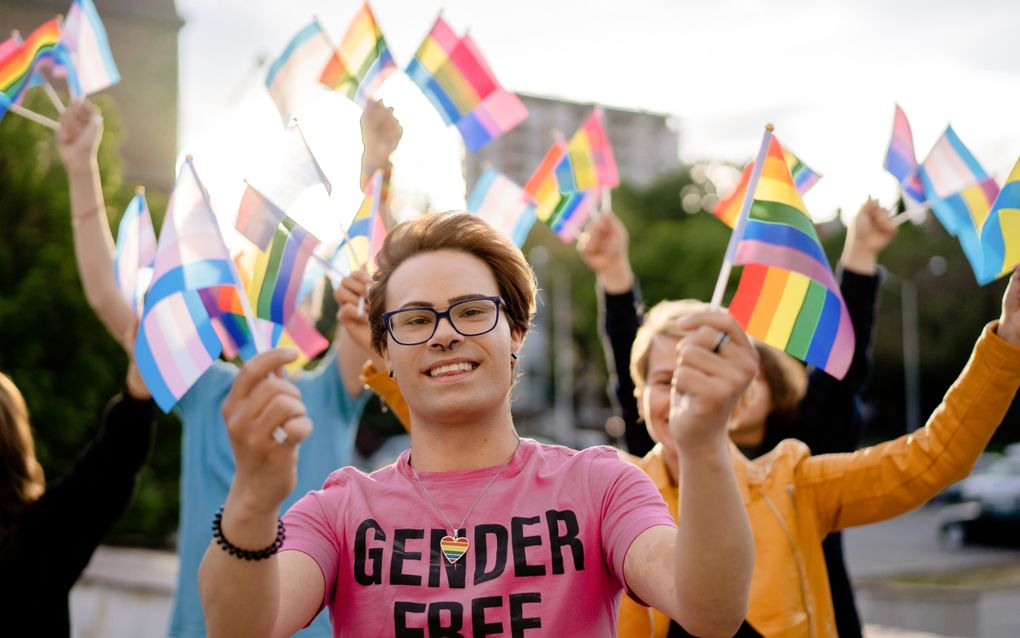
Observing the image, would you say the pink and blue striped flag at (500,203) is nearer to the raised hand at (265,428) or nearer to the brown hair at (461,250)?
the brown hair at (461,250)

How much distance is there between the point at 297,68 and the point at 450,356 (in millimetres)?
2419

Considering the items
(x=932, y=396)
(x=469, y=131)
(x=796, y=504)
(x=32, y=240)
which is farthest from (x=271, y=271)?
(x=932, y=396)

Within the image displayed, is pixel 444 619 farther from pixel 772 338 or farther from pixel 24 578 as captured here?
pixel 24 578

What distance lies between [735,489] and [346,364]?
1.97 meters

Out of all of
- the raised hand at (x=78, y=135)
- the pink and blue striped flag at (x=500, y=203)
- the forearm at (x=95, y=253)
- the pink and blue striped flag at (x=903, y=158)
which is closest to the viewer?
the forearm at (x=95, y=253)

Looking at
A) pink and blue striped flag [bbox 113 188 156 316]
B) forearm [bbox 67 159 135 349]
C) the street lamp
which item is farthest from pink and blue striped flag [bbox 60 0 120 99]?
the street lamp

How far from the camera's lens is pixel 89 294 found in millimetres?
3350

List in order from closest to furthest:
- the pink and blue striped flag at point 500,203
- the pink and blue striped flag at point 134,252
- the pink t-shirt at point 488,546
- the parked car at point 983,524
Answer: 1. the pink t-shirt at point 488,546
2. the pink and blue striped flag at point 134,252
3. the pink and blue striped flag at point 500,203
4. the parked car at point 983,524

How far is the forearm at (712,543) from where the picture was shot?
152 cm

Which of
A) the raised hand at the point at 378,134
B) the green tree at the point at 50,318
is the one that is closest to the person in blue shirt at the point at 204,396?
the raised hand at the point at 378,134

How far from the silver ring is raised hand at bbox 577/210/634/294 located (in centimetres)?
203

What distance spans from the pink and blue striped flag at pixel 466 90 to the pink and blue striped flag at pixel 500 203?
0.14 meters

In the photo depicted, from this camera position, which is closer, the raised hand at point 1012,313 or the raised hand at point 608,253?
the raised hand at point 1012,313

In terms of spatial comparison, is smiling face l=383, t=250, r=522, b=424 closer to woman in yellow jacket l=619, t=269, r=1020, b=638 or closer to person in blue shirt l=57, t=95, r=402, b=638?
woman in yellow jacket l=619, t=269, r=1020, b=638
